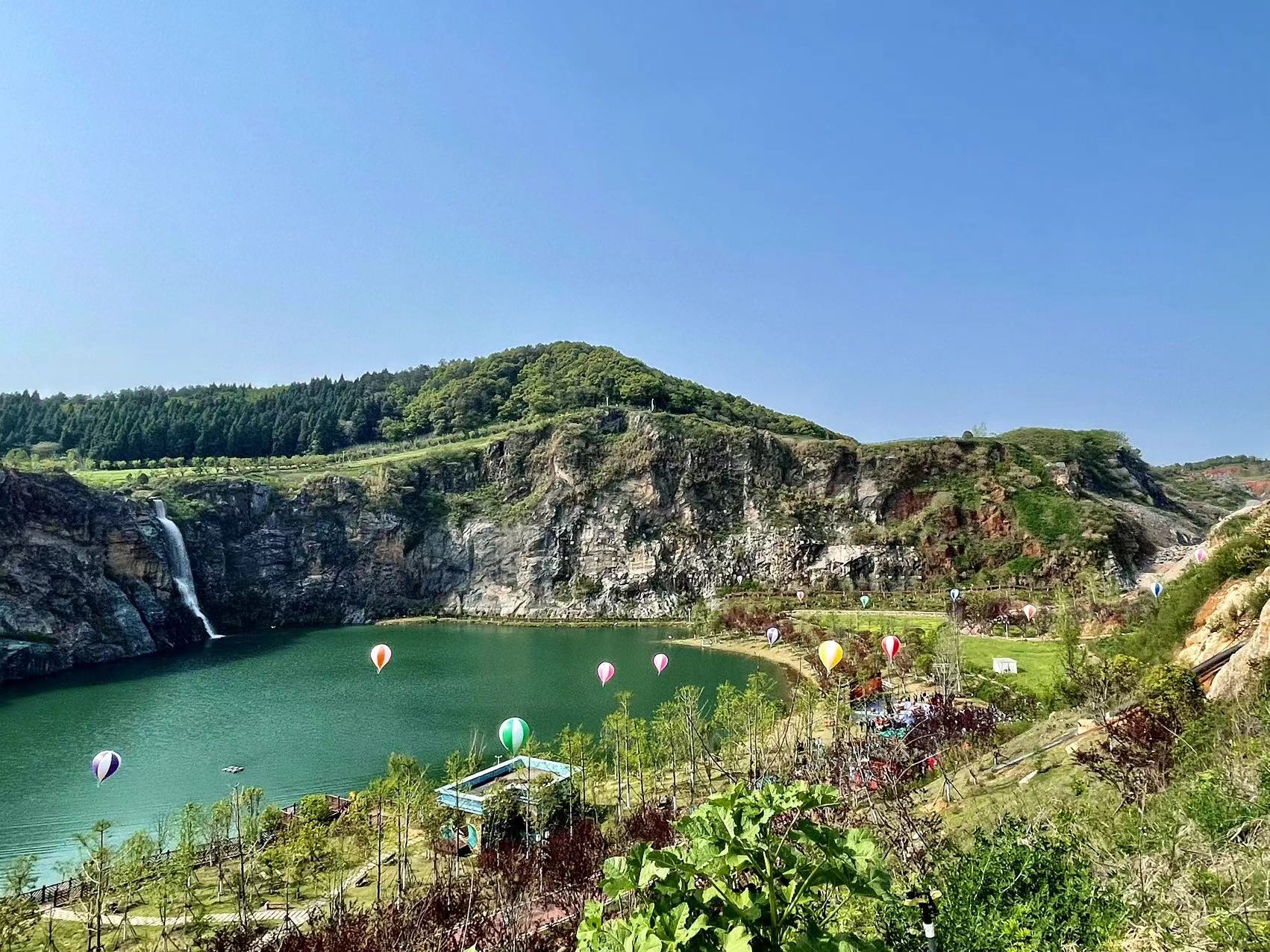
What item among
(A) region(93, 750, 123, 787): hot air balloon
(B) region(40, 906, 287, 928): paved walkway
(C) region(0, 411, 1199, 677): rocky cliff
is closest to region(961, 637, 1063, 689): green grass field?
(B) region(40, 906, 287, 928): paved walkway

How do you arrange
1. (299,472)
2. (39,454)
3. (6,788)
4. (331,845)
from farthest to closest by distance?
(39,454)
(299,472)
(6,788)
(331,845)

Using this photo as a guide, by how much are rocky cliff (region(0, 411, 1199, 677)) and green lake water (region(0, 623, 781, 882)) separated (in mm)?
14434

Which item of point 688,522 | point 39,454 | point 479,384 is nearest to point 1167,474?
A: point 688,522

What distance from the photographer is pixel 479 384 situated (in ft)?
363

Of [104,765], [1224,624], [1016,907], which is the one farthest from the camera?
[104,765]

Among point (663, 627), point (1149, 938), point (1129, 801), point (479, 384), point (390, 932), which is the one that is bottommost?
point (663, 627)

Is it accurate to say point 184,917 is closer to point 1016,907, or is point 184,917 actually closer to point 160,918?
point 160,918

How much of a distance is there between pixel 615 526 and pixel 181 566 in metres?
42.0

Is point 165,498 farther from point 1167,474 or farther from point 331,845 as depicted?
point 1167,474

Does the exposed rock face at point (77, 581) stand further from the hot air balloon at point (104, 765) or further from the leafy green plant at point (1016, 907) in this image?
the leafy green plant at point (1016, 907)

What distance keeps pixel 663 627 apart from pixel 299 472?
158ft

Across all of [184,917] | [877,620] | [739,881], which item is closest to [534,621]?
[877,620]

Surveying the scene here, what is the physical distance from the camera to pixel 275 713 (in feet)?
110

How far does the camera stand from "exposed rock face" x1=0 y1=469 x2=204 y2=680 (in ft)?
155
